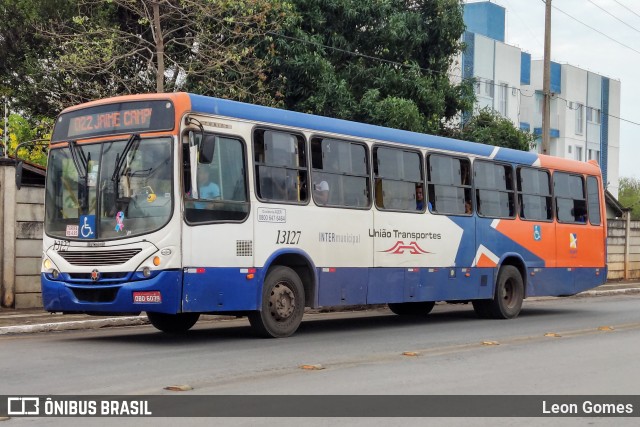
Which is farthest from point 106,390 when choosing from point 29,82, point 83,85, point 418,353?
point 29,82

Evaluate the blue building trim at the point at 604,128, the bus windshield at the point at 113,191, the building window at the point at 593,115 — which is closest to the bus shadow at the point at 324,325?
the bus windshield at the point at 113,191

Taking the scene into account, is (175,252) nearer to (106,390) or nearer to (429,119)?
(106,390)

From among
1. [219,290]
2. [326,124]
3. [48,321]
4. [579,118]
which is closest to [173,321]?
[219,290]

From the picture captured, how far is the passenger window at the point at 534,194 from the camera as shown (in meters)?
20.1

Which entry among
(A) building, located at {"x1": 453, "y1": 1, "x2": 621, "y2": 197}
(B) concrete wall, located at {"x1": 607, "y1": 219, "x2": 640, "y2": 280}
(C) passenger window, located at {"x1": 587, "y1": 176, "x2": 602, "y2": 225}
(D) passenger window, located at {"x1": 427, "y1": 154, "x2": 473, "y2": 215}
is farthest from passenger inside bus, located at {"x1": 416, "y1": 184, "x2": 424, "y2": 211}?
(A) building, located at {"x1": 453, "y1": 1, "x2": 621, "y2": 197}

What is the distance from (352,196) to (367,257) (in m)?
1.01

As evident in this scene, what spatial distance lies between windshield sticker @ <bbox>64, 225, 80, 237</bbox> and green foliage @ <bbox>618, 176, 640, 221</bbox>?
62109 millimetres

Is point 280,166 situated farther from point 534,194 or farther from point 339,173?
point 534,194

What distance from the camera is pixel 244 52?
916 inches

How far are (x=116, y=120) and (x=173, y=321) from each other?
3374mm

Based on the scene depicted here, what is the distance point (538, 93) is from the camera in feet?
194

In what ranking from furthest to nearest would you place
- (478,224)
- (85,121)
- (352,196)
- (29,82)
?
(29,82) → (478,224) → (352,196) → (85,121)

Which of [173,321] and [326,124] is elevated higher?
[326,124]

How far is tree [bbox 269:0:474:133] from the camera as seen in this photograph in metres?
28.0
